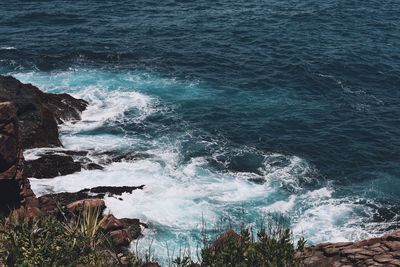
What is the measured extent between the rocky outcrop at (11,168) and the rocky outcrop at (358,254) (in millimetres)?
11653

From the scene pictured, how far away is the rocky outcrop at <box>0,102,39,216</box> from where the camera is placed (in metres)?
21.8

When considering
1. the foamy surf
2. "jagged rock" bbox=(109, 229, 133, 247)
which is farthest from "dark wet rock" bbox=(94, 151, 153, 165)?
"jagged rock" bbox=(109, 229, 133, 247)

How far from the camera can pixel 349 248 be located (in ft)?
56.9

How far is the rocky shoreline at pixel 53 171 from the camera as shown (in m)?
16.9

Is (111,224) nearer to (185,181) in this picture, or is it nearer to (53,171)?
(53,171)

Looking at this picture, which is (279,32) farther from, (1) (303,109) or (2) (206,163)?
(2) (206,163)

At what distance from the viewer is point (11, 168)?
22.4m

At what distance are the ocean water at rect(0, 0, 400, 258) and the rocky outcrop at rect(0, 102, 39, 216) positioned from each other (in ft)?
16.0

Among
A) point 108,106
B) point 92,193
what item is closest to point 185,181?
point 92,193

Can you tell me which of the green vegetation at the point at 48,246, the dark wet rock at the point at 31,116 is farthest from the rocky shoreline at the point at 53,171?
the green vegetation at the point at 48,246

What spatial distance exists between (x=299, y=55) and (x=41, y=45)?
2520 cm

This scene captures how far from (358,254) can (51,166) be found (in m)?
18.9

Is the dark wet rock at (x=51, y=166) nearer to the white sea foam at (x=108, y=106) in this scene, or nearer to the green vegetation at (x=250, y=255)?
the white sea foam at (x=108, y=106)

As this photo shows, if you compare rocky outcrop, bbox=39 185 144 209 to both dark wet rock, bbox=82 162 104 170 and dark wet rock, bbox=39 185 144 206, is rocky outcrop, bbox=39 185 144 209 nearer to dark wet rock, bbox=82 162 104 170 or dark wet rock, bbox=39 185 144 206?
dark wet rock, bbox=39 185 144 206
